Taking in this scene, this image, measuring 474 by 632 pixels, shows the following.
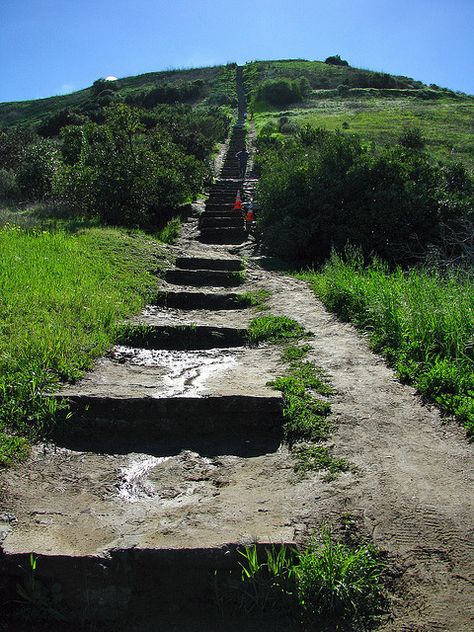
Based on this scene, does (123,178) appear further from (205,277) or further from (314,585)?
(314,585)

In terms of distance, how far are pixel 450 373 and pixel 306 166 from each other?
29.3ft

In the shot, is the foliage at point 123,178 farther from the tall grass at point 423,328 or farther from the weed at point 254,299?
the tall grass at point 423,328

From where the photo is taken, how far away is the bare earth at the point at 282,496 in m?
2.76

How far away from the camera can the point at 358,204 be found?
11664mm

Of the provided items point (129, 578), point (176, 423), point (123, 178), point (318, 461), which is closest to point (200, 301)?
point (176, 423)

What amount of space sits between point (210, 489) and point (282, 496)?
473 millimetres

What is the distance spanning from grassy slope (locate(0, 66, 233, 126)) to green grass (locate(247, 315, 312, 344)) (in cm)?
4956

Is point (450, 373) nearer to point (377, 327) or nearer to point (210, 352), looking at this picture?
point (377, 327)

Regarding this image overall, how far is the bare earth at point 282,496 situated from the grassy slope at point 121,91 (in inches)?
2049

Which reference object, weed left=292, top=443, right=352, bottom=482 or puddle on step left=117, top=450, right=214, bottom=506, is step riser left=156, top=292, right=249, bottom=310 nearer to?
puddle on step left=117, top=450, right=214, bottom=506

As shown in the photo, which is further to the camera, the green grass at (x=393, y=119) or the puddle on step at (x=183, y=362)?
the green grass at (x=393, y=119)

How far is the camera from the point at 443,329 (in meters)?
5.16

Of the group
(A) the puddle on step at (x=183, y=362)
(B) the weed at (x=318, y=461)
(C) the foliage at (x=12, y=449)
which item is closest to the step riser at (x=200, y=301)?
(A) the puddle on step at (x=183, y=362)

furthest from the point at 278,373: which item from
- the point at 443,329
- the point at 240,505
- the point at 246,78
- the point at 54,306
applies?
the point at 246,78
